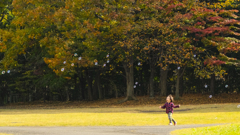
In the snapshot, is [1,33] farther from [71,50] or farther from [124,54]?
[124,54]

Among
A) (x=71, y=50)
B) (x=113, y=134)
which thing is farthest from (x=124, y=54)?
(x=113, y=134)

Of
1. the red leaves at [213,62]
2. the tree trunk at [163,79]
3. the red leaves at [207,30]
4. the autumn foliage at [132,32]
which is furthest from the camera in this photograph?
the tree trunk at [163,79]

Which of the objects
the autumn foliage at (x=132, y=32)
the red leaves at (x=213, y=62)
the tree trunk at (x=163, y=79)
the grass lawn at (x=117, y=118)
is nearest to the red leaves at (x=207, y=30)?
the autumn foliage at (x=132, y=32)

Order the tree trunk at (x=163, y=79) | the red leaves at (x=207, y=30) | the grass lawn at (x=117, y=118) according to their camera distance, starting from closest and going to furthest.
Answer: the grass lawn at (x=117, y=118), the red leaves at (x=207, y=30), the tree trunk at (x=163, y=79)

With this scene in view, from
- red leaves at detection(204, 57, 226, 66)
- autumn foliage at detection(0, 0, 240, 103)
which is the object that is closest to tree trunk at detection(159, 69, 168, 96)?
autumn foliage at detection(0, 0, 240, 103)

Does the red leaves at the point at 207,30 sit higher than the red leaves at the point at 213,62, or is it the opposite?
the red leaves at the point at 207,30

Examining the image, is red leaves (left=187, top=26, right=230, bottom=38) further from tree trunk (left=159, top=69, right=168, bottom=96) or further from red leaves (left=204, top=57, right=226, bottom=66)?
tree trunk (left=159, top=69, right=168, bottom=96)

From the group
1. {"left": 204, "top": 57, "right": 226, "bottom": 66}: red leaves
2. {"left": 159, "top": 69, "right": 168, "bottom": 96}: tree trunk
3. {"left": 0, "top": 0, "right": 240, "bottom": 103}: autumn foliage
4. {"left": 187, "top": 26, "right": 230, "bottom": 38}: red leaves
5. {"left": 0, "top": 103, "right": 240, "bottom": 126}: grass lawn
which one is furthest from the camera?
{"left": 159, "top": 69, "right": 168, "bottom": 96}: tree trunk

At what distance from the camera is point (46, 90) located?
50438mm

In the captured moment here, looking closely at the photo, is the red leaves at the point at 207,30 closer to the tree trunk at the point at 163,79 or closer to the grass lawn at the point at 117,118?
the tree trunk at the point at 163,79

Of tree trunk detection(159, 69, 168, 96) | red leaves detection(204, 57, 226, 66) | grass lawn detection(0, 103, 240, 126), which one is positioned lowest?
grass lawn detection(0, 103, 240, 126)

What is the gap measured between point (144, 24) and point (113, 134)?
66.3 ft

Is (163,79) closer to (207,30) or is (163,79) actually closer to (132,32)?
(132,32)

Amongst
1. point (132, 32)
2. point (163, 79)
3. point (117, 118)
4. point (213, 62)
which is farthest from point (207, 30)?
point (117, 118)
